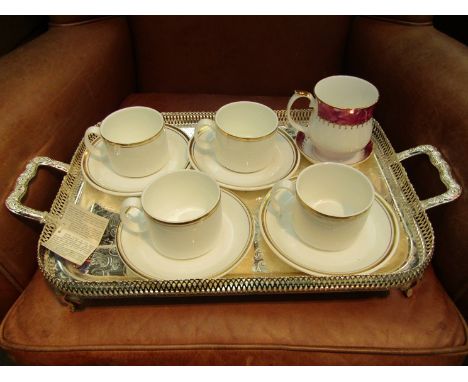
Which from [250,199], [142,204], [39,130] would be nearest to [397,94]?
[250,199]

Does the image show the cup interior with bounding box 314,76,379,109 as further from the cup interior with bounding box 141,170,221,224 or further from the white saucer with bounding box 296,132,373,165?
the cup interior with bounding box 141,170,221,224

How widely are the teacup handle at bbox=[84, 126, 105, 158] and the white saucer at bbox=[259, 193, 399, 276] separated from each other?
0.27 metres

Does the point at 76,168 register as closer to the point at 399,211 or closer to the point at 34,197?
the point at 34,197

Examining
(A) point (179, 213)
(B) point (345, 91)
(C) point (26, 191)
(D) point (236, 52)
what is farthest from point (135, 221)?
(D) point (236, 52)

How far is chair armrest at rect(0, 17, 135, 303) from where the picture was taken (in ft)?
1.81

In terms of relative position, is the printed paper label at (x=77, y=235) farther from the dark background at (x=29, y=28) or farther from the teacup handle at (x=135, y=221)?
the dark background at (x=29, y=28)

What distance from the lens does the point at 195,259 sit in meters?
0.51

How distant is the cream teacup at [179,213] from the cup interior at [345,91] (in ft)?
0.80

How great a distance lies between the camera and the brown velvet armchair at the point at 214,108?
510mm

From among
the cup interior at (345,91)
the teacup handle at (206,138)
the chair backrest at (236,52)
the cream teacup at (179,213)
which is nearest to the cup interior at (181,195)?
the cream teacup at (179,213)

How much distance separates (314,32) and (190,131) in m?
0.35

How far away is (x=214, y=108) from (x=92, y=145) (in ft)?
0.95

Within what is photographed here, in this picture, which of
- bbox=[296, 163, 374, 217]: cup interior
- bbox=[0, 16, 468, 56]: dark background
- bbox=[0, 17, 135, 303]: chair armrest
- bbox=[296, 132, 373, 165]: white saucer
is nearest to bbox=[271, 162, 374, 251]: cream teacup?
bbox=[296, 163, 374, 217]: cup interior

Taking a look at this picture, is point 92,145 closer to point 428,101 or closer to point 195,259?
point 195,259
